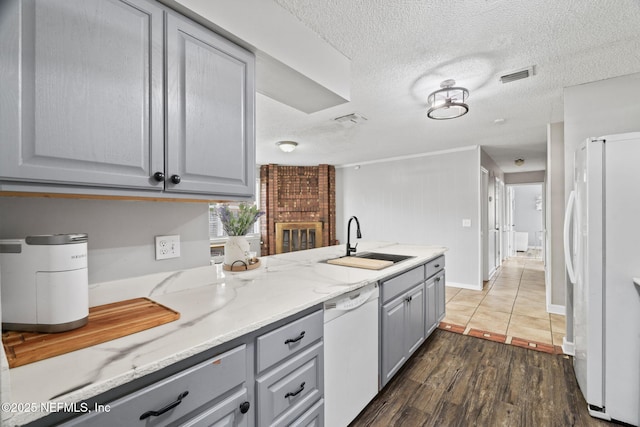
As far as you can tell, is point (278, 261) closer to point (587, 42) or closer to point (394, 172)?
point (587, 42)

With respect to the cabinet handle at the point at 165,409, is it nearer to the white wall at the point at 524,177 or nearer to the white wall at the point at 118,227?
the white wall at the point at 118,227

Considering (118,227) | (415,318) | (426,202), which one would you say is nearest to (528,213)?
(426,202)

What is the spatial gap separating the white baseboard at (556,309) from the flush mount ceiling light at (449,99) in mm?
2831

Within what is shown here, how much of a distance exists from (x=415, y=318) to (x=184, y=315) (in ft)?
6.16

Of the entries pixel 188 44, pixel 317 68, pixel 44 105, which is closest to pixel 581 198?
pixel 317 68

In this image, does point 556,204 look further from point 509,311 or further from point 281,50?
point 281,50

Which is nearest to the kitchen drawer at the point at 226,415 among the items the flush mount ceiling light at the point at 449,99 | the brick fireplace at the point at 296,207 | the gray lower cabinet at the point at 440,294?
the gray lower cabinet at the point at 440,294

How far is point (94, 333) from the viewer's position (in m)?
0.91

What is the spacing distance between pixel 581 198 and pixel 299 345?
2.10 m

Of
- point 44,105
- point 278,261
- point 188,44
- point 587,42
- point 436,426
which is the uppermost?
point 587,42

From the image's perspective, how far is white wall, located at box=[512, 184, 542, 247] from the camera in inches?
402

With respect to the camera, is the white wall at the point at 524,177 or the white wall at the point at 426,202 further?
the white wall at the point at 524,177

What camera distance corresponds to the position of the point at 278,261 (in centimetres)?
228

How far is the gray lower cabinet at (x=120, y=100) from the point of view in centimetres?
81
